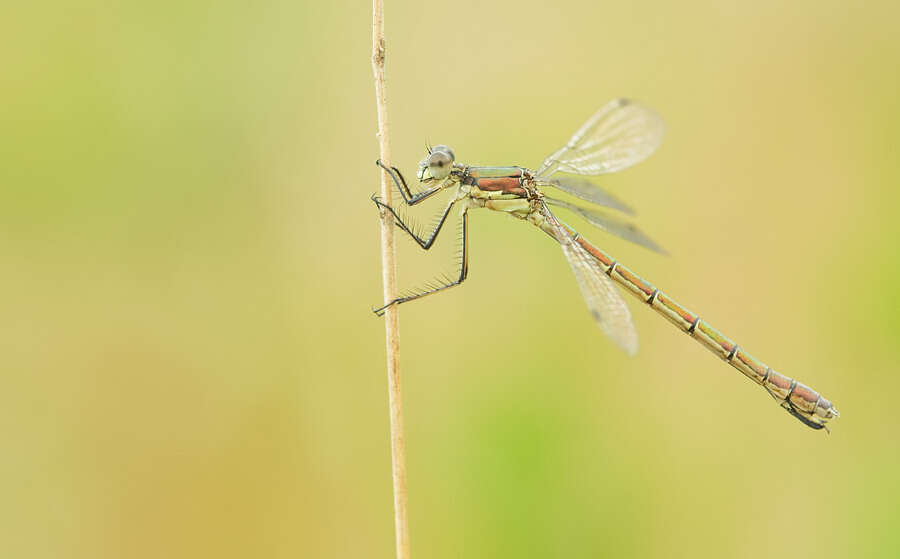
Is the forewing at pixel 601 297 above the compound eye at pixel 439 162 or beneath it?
beneath

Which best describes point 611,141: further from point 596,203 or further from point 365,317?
point 365,317

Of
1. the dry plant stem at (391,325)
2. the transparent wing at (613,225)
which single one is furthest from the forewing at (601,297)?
the dry plant stem at (391,325)

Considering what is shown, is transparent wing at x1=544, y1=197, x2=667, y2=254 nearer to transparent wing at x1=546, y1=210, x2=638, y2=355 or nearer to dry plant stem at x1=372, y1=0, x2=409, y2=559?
transparent wing at x1=546, y1=210, x2=638, y2=355

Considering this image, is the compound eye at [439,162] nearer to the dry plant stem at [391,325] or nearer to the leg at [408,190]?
the leg at [408,190]

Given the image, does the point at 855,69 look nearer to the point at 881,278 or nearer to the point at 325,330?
the point at 881,278

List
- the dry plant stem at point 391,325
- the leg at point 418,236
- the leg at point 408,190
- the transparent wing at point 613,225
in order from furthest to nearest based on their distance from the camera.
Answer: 1. the transparent wing at point 613,225
2. the leg at point 408,190
3. the leg at point 418,236
4. the dry plant stem at point 391,325

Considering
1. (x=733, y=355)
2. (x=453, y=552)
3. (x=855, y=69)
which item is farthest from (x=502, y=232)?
(x=855, y=69)

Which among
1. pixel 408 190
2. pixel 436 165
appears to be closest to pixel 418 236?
pixel 408 190
